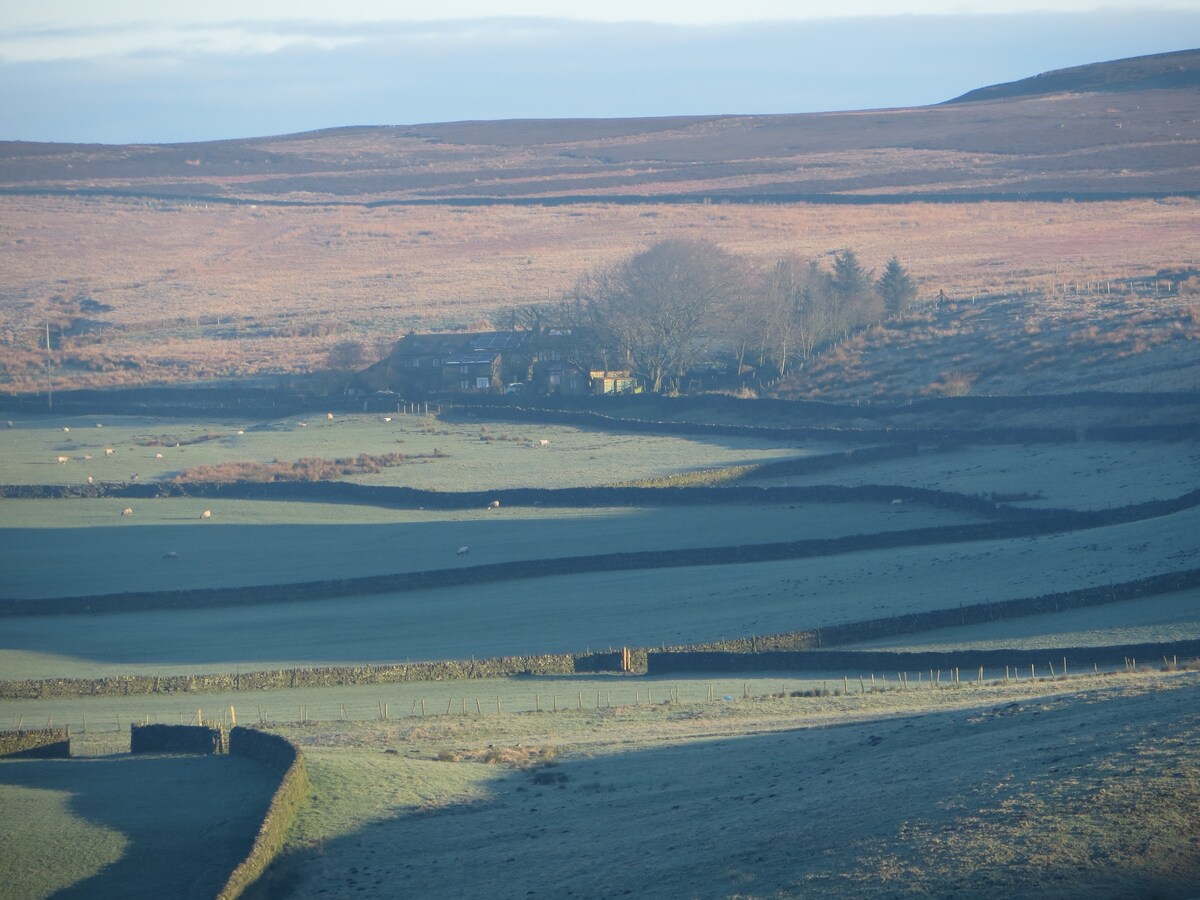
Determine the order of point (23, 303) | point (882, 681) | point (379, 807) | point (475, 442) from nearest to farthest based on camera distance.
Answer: point (379, 807) → point (882, 681) → point (475, 442) → point (23, 303)

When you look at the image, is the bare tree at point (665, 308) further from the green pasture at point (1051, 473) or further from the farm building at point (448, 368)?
the green pasture at point (1051, 473)

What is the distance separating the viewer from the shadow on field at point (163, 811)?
17.1 metres

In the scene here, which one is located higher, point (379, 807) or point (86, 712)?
point (379, 807)

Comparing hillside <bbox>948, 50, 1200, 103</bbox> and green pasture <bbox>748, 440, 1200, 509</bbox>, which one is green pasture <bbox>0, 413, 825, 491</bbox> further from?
hillside <bbox>948, 50, 1200, 103</bbox>

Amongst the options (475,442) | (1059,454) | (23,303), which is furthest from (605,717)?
(23,303)

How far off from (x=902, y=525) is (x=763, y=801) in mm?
24031

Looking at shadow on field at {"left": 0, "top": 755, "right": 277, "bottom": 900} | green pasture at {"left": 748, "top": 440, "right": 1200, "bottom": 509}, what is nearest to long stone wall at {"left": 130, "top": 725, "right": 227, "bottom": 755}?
shadow on field at {"left": 0, "top": 755, "right": 277, "bottom": 900}

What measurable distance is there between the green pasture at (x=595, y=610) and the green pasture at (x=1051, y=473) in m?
5.78

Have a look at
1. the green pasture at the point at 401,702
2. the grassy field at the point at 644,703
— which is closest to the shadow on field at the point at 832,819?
the grassy field at the point at 644,703

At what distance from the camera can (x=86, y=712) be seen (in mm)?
27844

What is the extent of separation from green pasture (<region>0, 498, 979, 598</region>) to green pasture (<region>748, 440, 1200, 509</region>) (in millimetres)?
3760

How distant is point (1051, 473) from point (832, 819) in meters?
32.9

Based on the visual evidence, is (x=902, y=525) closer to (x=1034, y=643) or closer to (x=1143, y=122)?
(x=1034, y=643)

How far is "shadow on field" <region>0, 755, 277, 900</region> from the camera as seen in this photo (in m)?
17.1
